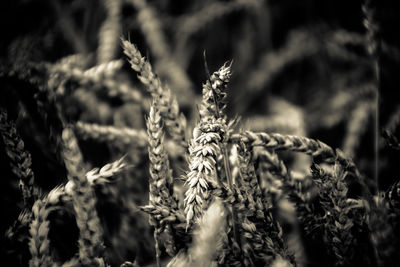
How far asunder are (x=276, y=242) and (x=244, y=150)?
121 millimetres

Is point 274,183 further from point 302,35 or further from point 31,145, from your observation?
point 302,35

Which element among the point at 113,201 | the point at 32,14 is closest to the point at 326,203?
the point at 113,201

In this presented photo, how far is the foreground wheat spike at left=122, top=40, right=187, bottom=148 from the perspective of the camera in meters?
0.37

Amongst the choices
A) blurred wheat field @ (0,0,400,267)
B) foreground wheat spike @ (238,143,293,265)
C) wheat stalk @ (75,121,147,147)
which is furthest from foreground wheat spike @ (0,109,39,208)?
foreground wheat spike @ (238,143,293,265)

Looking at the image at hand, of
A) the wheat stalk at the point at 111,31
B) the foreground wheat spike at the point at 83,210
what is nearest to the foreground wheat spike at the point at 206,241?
the foreground wheat spike at the point at 83,210

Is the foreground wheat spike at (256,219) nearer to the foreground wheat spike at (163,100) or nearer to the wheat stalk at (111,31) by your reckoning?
the foreground wheat spike at (163,100)

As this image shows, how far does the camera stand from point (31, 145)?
59 cm

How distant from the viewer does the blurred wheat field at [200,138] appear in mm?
302

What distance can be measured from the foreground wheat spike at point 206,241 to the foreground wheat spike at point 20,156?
0.22m

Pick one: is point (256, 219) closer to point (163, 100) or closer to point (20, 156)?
point (163, 100)

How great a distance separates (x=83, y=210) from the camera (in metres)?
0.33

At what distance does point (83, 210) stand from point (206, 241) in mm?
184

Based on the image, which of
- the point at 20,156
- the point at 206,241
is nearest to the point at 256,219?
the point at 206,241

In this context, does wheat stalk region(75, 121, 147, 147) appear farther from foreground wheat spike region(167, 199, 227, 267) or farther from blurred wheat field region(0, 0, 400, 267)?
foreground wheat spike region(167, 199, 227, 267)
